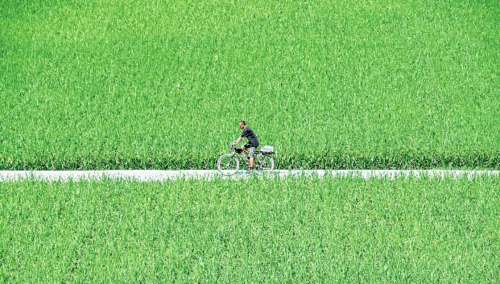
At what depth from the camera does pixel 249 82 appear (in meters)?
17.5

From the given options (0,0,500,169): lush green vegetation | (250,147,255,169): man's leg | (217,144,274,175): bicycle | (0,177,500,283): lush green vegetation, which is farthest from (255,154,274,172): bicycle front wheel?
(0,177,500,283): lush green vegetation

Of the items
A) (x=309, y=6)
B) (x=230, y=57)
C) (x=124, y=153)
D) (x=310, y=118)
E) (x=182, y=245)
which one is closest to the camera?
(x=182, y=245)

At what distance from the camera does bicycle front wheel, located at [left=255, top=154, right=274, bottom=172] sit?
12.1 meters

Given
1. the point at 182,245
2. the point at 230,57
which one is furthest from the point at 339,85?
the point at 182,245

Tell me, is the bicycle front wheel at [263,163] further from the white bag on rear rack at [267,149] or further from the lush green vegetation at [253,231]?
the lush green vegetation at [253,231]

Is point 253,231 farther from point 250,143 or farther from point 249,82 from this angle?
point 249,82

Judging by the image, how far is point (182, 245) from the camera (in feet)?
28.7

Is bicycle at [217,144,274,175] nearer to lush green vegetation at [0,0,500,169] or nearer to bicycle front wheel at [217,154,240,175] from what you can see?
bicycle front wheel at [217,154,240,175]

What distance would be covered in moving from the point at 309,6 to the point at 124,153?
470 inches

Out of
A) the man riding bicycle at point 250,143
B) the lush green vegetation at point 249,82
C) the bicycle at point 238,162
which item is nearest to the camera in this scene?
the man riding bicycle at point 250,143

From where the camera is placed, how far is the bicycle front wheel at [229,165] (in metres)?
11.9

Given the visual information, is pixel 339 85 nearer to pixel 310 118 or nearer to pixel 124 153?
pixel 310 118

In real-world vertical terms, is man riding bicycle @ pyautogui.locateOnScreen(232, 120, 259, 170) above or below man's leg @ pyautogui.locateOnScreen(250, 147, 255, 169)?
above

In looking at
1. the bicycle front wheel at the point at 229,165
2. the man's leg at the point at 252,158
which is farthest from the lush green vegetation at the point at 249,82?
the man's leg at the point at 252,158
